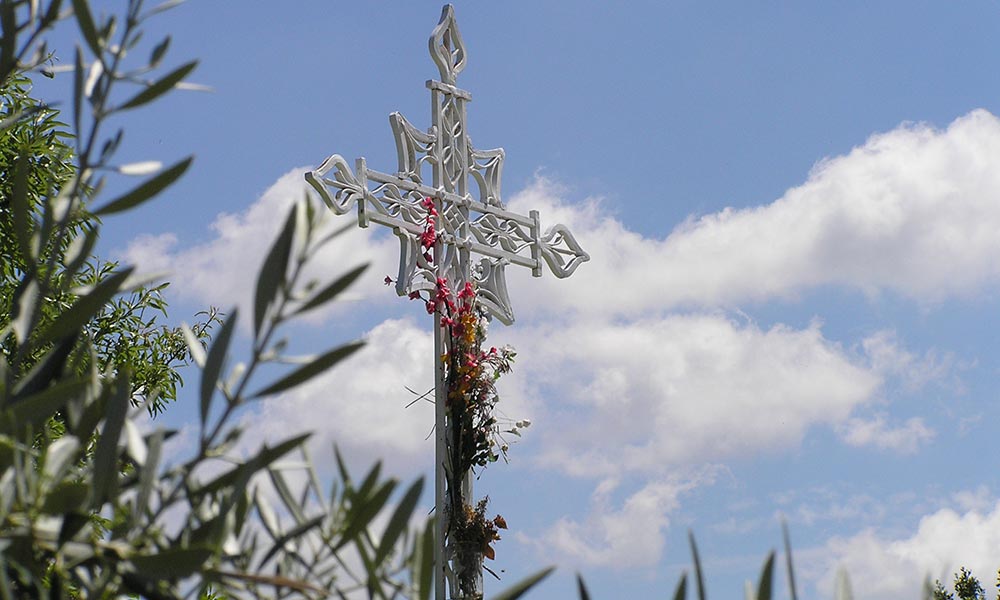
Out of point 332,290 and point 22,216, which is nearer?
point 332,290

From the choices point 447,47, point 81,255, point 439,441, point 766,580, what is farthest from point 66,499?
point 447,47

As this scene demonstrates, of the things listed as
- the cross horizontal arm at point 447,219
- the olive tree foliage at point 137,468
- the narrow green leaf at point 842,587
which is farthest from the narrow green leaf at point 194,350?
the cross horizontal arm at point 447,219

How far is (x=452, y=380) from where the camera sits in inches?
208

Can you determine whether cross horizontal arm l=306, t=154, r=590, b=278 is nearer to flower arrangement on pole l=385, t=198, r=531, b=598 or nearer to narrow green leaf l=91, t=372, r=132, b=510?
flower arrangement on pole l=385, t=198, r=531, b=598

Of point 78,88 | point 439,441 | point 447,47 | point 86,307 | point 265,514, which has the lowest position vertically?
point 265,514

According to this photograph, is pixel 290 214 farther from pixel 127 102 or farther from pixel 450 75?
pixel 450 75

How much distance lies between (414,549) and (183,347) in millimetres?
5518

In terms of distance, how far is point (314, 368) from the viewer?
66cm

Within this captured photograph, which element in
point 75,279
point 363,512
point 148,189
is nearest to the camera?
point 363,512

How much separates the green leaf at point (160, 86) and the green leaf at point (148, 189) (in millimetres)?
58

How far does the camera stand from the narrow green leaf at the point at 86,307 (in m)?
0.72

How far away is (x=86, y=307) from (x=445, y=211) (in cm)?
470

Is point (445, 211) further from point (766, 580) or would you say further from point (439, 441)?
point (766, 580)

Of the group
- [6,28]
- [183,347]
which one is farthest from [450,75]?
[6,28]
